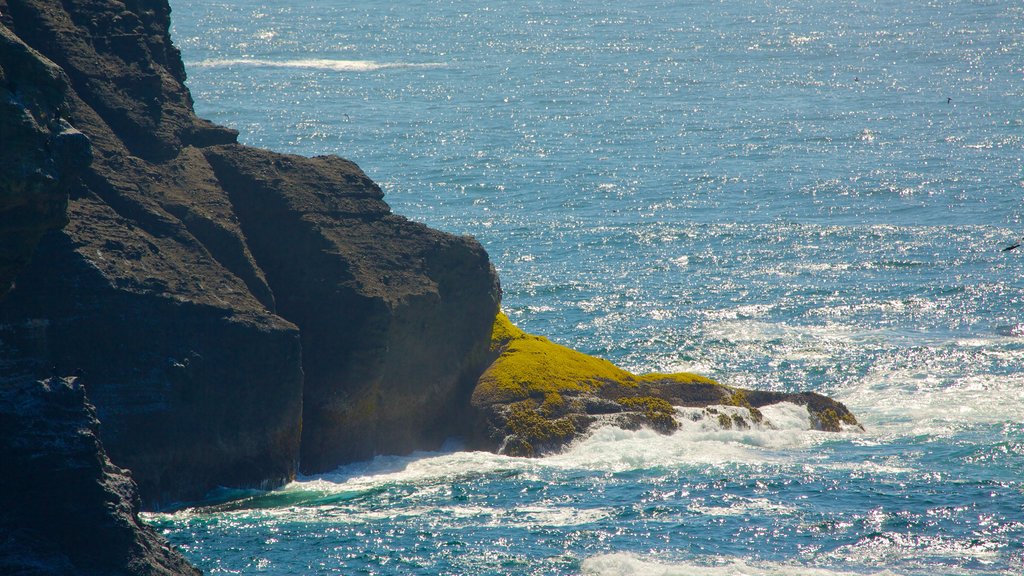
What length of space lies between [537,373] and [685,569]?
13.5 meters

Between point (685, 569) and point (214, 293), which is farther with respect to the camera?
point (214, 293)

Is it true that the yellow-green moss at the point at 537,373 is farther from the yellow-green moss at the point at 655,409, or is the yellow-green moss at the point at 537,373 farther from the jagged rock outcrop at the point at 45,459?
the jagged rock outcrop at the point at 45,459

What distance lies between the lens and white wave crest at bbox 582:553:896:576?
105 ft

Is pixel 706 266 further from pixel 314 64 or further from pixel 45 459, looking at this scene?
pixel 314 64

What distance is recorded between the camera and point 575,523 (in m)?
35.9

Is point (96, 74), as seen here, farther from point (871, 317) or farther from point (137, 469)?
point (871, 317)

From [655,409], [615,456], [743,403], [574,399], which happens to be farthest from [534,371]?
[743,403]

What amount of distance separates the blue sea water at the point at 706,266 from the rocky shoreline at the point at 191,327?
145cm

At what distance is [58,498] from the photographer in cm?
2848

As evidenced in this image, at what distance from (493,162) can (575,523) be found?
6180cm

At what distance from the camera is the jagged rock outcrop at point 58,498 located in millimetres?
28141

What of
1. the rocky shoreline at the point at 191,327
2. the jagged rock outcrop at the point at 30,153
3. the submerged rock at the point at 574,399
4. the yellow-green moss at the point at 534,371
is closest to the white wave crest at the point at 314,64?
the rocky shoreline at the point at 191,327

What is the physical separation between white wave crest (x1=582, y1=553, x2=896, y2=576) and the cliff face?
35.7 feet

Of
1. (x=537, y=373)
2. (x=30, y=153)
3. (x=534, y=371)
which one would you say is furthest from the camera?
(x=534, y=371)
